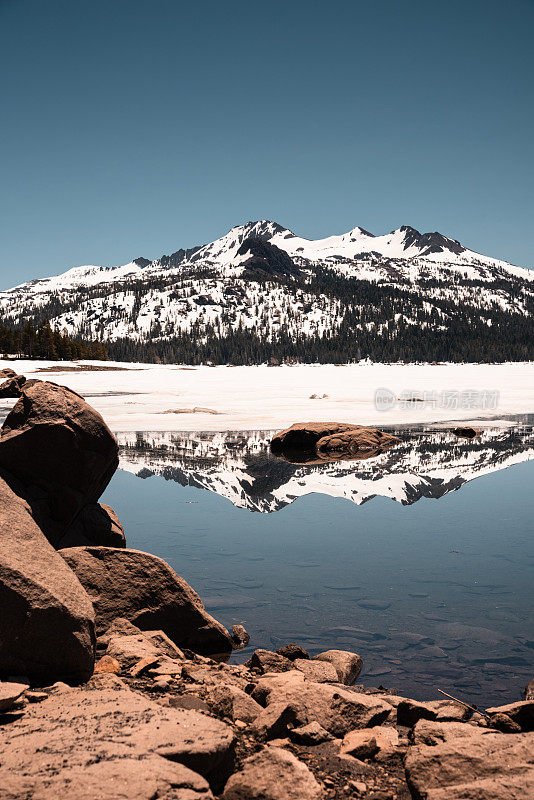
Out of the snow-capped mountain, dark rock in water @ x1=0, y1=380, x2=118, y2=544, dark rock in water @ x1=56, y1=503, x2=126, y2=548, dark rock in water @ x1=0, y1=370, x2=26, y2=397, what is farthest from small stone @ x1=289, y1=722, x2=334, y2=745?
dark rock in water @ x1=0, y1=370, x2=26, y2=397

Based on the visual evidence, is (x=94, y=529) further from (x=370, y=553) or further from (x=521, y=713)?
(x=521, y=713)

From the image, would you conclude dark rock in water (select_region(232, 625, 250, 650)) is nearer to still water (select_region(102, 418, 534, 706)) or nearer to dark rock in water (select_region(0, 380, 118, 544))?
still water (select_region(102, 418, 534, 706))

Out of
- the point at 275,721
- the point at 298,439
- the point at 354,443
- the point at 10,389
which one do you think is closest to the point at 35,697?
the point at 275,721

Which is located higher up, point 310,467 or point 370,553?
point 310,467

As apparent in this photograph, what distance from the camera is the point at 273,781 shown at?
455 centimetres

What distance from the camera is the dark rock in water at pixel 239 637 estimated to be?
26.6 feet

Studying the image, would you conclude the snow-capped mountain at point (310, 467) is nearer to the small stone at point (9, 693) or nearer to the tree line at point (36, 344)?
the small stone at point (9, 693)

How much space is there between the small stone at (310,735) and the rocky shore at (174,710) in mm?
15

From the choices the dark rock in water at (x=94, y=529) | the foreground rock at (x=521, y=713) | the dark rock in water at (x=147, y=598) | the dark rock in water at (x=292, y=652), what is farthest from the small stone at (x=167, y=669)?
the dark rock in water at (x=94, y=529)

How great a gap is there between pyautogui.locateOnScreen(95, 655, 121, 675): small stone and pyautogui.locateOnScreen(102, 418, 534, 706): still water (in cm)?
196

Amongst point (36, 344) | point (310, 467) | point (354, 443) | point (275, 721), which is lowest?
point (275, 721)

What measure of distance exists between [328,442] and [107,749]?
21137mm

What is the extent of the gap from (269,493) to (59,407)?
25.5 feet

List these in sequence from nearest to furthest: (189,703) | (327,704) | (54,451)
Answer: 1. (189,703)
2. (327,704)
3. (54,451)
